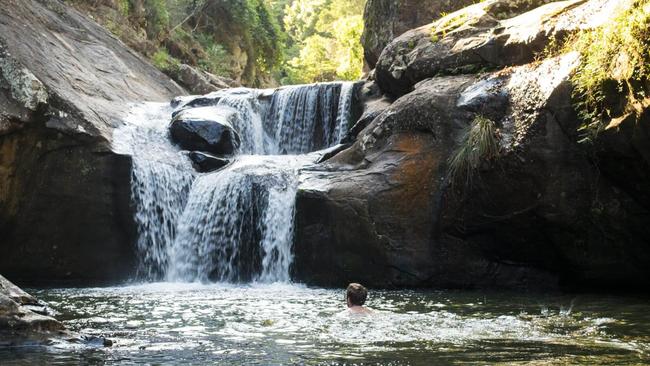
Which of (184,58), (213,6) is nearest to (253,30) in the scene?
(213,6)

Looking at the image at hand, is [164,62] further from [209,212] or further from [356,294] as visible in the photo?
[356,294]

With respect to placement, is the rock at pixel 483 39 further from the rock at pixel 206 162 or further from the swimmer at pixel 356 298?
the swimmer at pixel 356 298

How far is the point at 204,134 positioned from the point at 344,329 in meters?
10.4

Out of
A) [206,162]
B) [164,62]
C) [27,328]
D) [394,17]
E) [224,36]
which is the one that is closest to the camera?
[27,328]

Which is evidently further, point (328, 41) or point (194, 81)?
point (328, 41)

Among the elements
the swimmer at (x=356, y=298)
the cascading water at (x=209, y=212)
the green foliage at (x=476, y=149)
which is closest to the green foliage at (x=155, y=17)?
the cascading water at (x=209, y=212)

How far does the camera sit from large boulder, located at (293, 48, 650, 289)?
37.0 ft

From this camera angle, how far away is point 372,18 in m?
21.9

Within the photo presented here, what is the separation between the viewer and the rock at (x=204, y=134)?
1675cm

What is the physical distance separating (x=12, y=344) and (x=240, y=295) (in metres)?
5.20

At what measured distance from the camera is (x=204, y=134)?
16797 millimetres

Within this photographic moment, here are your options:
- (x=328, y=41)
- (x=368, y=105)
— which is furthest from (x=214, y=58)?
(x=368, y=105)

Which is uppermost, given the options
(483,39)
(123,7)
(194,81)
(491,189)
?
(123,7)

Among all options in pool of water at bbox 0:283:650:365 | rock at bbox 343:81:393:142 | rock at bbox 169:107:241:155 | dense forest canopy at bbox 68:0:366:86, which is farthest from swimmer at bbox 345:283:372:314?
dense forest canopy at bbox 68:0:366:86
